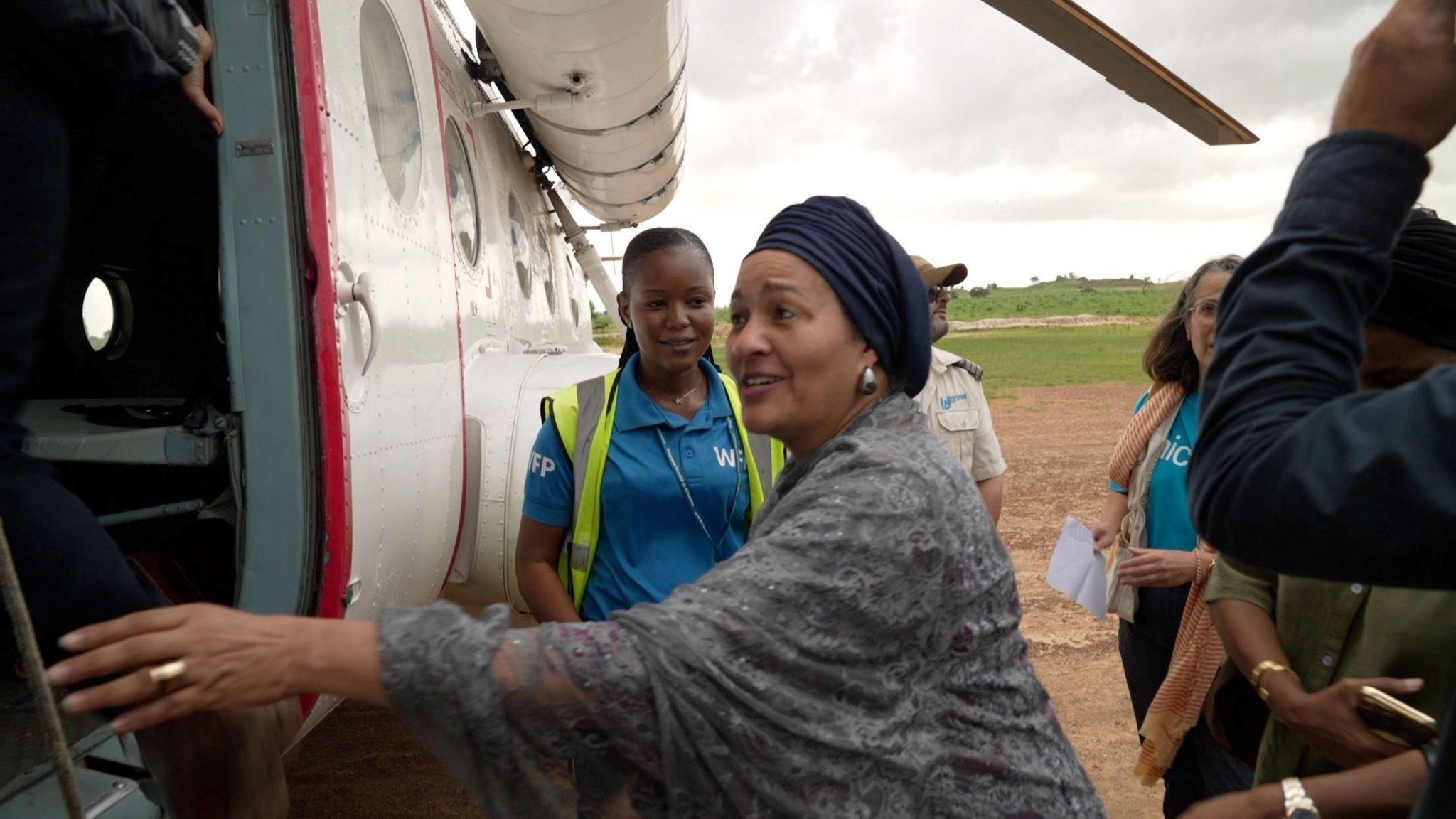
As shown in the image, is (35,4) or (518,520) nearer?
(35,4)

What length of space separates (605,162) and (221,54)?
4876 millimetres

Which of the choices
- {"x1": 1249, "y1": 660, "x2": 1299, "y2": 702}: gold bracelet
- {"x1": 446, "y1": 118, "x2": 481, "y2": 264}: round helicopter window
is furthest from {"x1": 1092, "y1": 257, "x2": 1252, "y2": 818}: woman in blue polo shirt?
{"x1": 446, "y1": 118, "x2": 481, "y2": 264}: round helicopter window

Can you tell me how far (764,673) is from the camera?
1.14 meters

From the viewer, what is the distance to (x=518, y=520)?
334cm

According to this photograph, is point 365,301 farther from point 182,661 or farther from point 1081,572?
point 1081,572

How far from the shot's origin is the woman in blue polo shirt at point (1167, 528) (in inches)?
113

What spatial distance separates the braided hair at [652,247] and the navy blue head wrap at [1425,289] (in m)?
1.71

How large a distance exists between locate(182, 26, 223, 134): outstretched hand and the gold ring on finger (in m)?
1.31

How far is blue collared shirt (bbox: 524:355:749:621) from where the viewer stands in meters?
2.46

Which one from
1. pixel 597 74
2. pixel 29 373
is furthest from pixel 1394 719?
pixel 597 74

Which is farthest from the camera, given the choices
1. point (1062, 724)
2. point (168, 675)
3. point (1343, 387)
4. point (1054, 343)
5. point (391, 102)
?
point (1054, 343)

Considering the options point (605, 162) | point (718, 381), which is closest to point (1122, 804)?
point (718, 381)

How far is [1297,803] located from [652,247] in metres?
2.09

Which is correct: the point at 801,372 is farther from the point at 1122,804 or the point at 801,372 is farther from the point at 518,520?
the point at 1122,804
